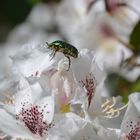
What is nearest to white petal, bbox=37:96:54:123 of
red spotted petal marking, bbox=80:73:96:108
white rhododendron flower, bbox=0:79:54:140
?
white rhododendron flower, bbox=0:79:54:140

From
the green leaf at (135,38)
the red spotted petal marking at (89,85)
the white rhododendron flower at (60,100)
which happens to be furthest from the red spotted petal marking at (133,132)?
the green leaf at (135,38)

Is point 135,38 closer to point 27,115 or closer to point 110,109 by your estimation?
point 110,109

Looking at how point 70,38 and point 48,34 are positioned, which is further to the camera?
point 48,34

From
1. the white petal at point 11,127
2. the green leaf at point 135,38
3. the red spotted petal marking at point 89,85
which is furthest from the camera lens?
the green leaf at point 135,38

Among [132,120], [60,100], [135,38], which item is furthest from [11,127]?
[135,38]

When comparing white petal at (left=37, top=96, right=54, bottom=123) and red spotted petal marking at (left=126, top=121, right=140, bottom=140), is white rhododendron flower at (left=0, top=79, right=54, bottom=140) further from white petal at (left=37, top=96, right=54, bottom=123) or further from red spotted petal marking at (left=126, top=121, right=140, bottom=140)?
red spotted petal marking at (left=126, top=121, right=140, bottom=140)

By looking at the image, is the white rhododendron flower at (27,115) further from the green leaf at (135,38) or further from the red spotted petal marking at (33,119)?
the green leaf at (135,38)

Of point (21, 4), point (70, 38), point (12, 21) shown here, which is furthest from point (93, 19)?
point (12, 21)

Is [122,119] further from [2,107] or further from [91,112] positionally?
[2,107]
